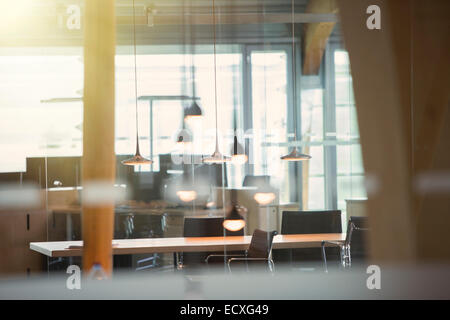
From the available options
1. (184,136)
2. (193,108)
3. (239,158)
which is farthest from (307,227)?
(193,108)

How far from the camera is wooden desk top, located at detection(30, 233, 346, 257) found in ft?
16.3

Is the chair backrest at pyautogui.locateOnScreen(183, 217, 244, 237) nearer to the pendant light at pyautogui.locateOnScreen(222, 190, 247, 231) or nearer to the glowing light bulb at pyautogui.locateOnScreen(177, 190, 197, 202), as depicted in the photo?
the pendant light at pyautogui.locateOnScreen(222, 190, 247, 231)

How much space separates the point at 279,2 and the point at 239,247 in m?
2.22

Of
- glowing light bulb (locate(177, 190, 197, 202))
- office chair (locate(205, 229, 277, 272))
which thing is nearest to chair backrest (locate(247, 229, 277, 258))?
office chair (locate(205, 229, 277, 272))

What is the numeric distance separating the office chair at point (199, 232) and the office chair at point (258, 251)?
105 millimetres

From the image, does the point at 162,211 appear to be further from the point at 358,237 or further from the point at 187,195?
the point at 358,237

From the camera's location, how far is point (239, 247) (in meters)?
5.27

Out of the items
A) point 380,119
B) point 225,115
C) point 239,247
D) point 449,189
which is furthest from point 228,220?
point 449,189

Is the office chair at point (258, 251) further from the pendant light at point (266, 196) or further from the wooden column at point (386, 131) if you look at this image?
the wooden column at point (386, 131)

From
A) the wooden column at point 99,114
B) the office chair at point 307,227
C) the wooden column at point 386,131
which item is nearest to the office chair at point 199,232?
the office chair at point 307,227
